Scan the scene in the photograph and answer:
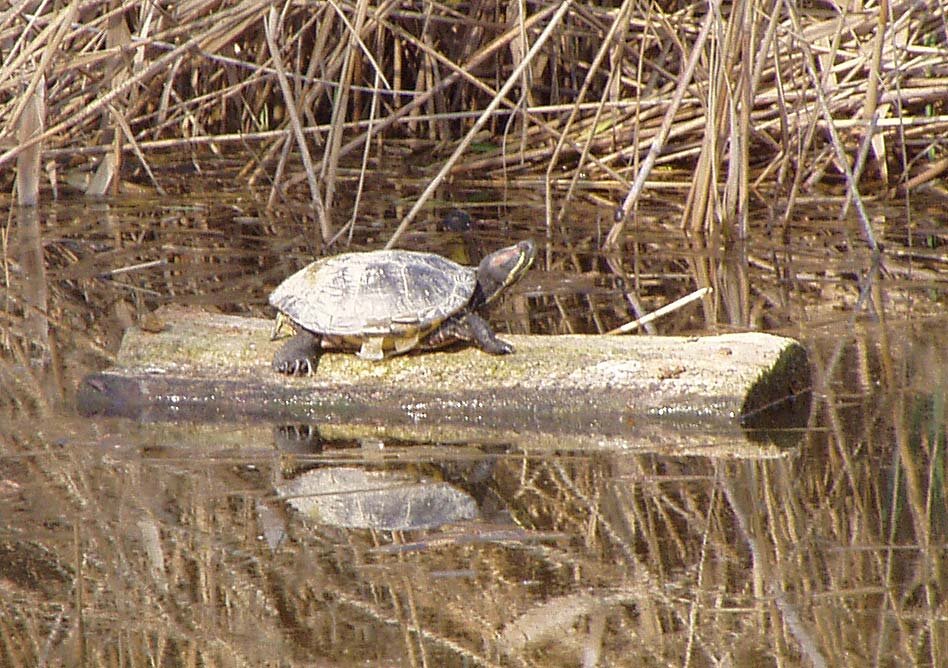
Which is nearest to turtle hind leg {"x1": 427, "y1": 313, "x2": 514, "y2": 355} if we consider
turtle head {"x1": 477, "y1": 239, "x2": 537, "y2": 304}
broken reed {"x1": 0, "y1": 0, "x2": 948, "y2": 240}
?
turtle head {"x1": 477, "y1": 239, "x2": 537, "y2": 304}

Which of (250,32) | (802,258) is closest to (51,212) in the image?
(250,32)

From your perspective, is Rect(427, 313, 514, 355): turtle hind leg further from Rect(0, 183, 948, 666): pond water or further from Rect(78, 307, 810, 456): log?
Rect(0, 183, 948, 666): pond water

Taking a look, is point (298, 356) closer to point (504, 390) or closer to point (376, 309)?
point (376, 309)

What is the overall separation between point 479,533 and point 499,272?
1419mm

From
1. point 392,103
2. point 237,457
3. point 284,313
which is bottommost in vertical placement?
point 237,457

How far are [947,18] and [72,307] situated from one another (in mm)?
4692

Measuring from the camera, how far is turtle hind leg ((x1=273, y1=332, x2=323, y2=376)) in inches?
174

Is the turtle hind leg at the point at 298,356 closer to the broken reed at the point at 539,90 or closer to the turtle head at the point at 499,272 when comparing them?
the turtle head at the point at 499,272

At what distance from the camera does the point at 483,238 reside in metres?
7.64

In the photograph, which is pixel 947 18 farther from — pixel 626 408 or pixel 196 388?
pixel 196 388

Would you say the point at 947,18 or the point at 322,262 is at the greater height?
the point at 947,18

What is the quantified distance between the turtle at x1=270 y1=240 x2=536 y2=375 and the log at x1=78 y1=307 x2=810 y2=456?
0.19 ft

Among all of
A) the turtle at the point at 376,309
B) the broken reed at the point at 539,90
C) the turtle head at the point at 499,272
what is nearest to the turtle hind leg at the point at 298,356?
the turtle at the point at 376,309

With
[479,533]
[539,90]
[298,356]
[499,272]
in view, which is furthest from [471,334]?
[539,90]
